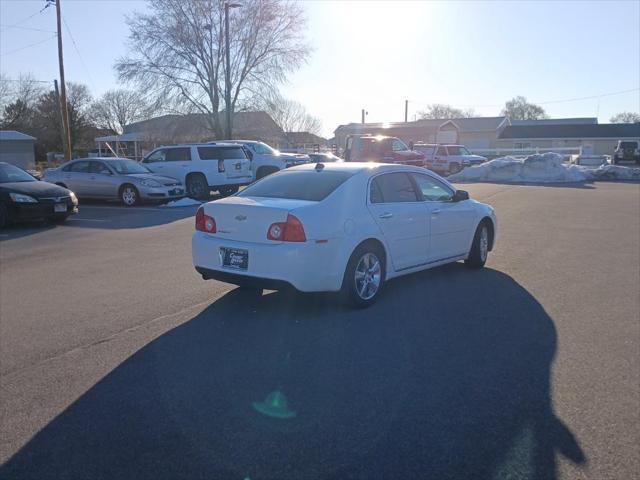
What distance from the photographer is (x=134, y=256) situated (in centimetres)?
989

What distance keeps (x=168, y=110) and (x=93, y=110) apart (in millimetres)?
50646

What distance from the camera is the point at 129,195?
1752 cm

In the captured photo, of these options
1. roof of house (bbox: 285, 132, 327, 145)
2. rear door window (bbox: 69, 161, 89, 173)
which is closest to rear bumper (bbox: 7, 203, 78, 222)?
rear door window (bbox: 69, 161, 89, 173)

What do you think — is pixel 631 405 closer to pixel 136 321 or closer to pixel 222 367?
pixel 222 367

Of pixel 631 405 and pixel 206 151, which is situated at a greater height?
pixel 206 151

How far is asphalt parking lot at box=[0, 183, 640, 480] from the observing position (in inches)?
134

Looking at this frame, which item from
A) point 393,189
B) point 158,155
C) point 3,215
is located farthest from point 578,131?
point 393,189

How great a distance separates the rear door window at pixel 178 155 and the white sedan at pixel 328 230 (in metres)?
13.0

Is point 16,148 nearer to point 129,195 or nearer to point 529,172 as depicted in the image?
point 129,195

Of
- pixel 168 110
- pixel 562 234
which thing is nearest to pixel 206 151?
pixel 562 234

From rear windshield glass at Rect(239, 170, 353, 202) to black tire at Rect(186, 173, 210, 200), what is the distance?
1251 cm

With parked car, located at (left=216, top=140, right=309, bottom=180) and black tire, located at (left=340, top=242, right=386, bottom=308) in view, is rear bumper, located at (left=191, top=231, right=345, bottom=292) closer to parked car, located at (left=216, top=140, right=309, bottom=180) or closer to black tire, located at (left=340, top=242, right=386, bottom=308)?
black tire, located at (left=340, top=242, right=386, bottom=308)

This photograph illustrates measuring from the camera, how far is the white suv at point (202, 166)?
63.6ft

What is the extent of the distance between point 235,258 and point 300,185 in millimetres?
1205
